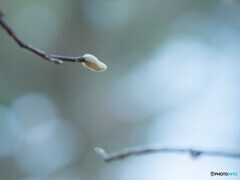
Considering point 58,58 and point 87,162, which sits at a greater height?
point 58,58

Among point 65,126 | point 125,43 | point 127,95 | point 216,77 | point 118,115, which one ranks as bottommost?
point 65,126

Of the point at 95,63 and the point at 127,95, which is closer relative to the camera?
the point at 95,63

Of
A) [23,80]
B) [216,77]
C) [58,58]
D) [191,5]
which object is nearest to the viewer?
[58,58]

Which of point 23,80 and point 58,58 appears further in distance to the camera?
point 23,80

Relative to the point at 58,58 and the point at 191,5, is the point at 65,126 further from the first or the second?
the point at 58,58

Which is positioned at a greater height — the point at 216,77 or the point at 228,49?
the point at 228,49

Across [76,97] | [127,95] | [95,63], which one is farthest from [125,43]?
[95,63]

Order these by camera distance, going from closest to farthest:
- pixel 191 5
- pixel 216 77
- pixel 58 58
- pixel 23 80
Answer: pixel 58 58, pixel 216 77, pixel 23 80, pixel 191 5

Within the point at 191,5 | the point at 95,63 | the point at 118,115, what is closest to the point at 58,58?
the point at 95,63

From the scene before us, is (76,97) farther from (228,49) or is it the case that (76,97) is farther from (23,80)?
(228,49)
